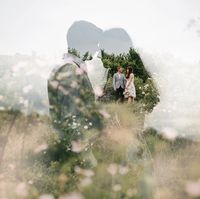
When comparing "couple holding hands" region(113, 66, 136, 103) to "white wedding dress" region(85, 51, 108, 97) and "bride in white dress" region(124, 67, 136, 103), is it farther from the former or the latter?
"white wedding dress" region(85, 51, 108, 97)

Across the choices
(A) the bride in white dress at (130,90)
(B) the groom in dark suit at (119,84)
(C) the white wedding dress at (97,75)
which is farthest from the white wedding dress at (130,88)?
(C) the white wedding dress at (97,75)

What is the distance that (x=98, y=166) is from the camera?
5891 mm

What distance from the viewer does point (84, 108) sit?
5.25 meters

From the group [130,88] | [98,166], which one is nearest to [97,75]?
[130,88]

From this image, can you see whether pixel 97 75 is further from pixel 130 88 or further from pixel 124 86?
pixel 130 88

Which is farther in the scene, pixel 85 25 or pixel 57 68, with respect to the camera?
pixel 85 25

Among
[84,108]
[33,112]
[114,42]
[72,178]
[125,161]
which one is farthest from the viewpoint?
[114,42]

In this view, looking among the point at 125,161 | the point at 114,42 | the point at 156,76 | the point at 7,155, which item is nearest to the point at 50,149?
the point at 7,155

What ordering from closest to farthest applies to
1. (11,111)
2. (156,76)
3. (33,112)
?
(33,112), (11,111), (156,76)

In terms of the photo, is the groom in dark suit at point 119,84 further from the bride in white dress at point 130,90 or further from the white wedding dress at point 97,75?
the white wedding dress at point 97,75

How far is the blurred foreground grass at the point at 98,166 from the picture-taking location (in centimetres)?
542

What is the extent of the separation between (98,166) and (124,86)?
25.5 feet

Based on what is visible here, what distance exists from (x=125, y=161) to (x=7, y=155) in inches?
65.4

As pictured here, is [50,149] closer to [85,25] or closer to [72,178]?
[72,178]
